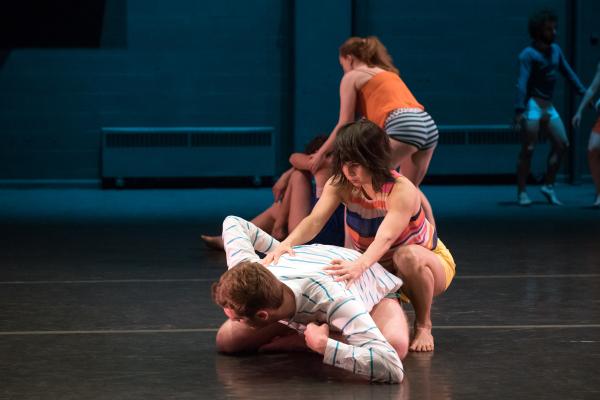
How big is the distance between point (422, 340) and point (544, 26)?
5.55 m

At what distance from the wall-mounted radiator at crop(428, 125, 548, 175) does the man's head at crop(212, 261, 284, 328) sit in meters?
8.12

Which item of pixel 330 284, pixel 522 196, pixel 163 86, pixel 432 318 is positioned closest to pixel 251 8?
pixel 163 86

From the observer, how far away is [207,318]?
4562mm

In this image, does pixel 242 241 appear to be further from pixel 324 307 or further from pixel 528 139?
pixel 528 139

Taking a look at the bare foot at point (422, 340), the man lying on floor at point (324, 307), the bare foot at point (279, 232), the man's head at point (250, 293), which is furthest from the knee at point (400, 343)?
the bare foot at point (279, 232)

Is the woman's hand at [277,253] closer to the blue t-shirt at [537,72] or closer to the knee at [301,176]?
the knee at [301,176]

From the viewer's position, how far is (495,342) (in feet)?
13.4

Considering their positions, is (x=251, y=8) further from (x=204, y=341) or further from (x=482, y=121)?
(x=204, y=341)

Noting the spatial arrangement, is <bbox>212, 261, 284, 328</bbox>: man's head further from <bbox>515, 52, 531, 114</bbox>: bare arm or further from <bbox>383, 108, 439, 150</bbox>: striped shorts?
<bbox>515, 52, 531, 114</bbox>: bare arm

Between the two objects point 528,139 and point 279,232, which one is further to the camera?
point 528,139

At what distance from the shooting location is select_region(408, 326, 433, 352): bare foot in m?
3.93

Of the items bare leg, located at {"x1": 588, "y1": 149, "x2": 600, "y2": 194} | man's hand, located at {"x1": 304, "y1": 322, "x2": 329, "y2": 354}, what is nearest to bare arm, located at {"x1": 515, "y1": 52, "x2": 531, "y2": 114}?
bare leg, located at {"x1": 588, "y1": 149, "x2": 600, "y2": 194}

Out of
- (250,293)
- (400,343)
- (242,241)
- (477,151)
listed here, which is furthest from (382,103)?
(477,151)

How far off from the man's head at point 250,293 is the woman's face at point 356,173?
51 centimetres
